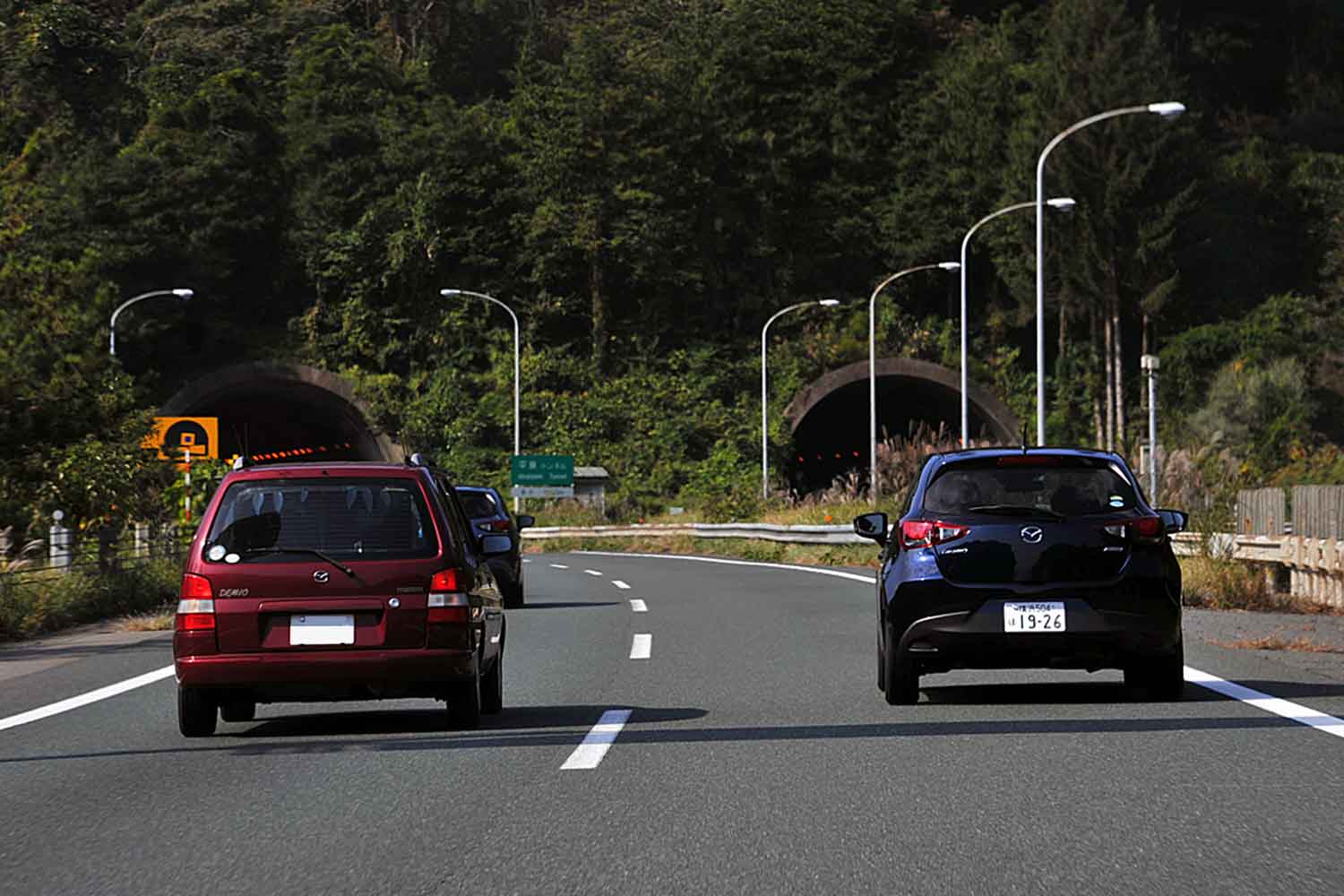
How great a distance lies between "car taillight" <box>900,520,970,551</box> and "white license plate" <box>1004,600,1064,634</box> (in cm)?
53

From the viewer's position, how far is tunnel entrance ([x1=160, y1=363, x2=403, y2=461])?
186 feet

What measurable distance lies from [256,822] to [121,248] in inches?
2218

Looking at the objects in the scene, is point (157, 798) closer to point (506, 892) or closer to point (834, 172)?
point (506, 892)

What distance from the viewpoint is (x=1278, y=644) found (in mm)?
16406

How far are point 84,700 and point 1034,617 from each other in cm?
661

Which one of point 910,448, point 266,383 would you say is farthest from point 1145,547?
point 266,383

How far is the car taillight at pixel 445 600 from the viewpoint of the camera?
35.5 feet

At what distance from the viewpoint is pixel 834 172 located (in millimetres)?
72312

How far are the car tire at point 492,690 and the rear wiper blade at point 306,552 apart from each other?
1.50 metres

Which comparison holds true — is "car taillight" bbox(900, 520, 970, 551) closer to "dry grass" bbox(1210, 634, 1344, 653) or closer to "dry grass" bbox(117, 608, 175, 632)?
"dry grass" bbox(1210, 634, 1344, 653)

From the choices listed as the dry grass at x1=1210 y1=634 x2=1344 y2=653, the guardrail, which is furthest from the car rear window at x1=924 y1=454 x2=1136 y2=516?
the guardrail

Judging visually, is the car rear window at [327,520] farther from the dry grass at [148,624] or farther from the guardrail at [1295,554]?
the guardrail at [1295,554]

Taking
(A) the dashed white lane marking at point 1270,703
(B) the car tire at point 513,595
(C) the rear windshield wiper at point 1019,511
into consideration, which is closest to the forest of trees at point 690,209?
(B) the car tire at point 513,595

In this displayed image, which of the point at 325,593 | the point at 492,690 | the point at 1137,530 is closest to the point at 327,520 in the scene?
the point at 325,593
